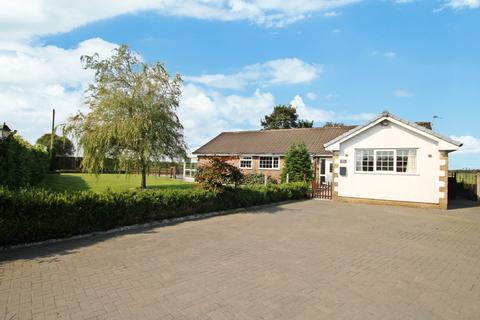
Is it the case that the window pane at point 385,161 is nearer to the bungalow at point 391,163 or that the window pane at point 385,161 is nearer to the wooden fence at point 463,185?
the bungalow at point 391,163

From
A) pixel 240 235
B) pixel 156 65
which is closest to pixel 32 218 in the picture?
pixel 240 235

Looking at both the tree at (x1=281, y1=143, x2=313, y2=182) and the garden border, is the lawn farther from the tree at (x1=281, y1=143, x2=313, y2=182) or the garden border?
the tree at (x1=281, y1=143, x2=313, y2=182)

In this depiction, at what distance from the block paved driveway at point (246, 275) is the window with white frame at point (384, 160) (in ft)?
24.6

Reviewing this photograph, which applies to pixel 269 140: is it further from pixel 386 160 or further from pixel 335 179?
pixel 386 160

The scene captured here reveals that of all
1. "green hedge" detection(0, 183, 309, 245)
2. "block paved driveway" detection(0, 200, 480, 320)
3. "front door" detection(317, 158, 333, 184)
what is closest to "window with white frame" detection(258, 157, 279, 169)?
"front door" detection(317, 158, 333, 184)

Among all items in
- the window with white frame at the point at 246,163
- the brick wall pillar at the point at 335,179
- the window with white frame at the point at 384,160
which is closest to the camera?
the window with white frame at the point at 384,160

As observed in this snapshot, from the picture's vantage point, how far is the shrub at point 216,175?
12.9 metres

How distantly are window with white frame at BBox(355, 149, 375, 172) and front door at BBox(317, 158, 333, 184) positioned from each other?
25.7ft

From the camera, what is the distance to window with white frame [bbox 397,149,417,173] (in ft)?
53.2

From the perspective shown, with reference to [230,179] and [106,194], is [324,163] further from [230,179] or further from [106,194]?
[106,194]

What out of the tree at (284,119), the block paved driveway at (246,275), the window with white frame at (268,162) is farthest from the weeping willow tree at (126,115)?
the tree at (284,119)

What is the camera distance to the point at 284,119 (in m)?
55.3

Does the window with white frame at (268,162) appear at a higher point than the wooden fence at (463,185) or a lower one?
higher

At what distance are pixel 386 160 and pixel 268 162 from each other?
1378 cm
